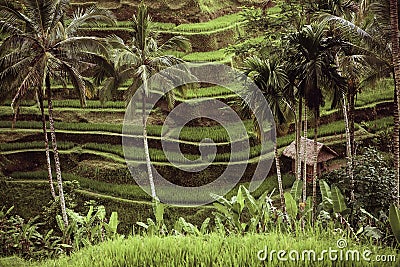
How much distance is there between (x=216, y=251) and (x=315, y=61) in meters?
4.34

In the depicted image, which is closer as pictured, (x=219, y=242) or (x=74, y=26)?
(x=219, y=242)

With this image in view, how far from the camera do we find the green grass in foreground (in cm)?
418

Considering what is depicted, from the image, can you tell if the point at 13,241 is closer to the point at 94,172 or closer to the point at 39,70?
the point at 39,70

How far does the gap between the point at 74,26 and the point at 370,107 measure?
995 cm

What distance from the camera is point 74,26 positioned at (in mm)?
9500

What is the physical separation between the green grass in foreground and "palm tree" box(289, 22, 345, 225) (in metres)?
3.46

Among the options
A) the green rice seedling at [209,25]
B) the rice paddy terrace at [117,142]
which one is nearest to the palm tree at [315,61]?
the rice paddy terrace at [117,142]

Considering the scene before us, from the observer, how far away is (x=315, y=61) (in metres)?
7.67

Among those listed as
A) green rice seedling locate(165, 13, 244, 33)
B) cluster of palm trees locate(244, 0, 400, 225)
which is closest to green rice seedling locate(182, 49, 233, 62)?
green rice seedling locate(165, 13, 244, 33)

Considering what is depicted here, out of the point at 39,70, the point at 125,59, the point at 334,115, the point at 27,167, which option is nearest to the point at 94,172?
the point at 27,167

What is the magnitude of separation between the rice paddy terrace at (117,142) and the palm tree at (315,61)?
431cm

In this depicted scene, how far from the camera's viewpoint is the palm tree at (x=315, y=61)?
7594mm

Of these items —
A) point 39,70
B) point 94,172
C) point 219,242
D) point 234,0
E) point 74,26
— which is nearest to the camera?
point 219,242

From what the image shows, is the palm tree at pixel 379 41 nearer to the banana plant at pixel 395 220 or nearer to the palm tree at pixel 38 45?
the banana plant at pixel 395 220
